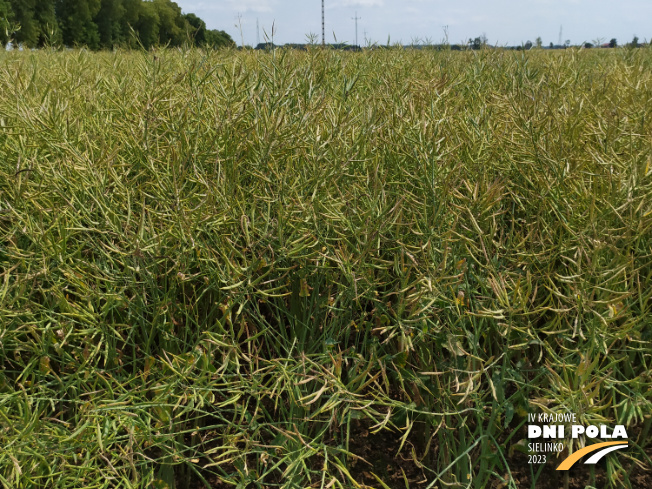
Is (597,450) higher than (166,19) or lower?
lower

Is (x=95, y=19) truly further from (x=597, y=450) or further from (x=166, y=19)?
(x=597, y=450)

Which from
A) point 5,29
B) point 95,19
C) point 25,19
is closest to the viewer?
point 5,29

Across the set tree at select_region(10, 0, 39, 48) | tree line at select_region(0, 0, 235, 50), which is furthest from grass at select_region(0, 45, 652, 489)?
tree at select_region(10, 0, 39, 48)

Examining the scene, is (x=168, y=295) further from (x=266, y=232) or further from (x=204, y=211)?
(x=266, y=232)

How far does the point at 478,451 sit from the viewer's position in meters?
1.84

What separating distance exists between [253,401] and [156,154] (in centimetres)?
89

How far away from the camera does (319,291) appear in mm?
1854

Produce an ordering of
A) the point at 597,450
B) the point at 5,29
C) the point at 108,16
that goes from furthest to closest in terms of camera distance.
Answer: the point at 108,16
the point at 5,29
the point at 597,450

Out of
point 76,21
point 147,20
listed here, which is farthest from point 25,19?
point 147,20

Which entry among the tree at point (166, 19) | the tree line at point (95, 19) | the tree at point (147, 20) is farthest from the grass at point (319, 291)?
the tree at point (166, 19)

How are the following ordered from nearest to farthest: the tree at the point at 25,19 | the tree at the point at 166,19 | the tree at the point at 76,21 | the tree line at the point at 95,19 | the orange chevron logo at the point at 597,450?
the orange chevron logo at the point at 597,450
the tree at the point at 25,19
the tree line at the point at 95,19
the tree at the point at 76,21
the tree at the point at 166,19

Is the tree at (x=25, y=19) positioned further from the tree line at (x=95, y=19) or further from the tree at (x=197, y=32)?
the tree at (x=197, y=32)

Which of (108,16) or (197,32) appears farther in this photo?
(108,16)

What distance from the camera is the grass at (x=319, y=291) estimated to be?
1.49 metres
